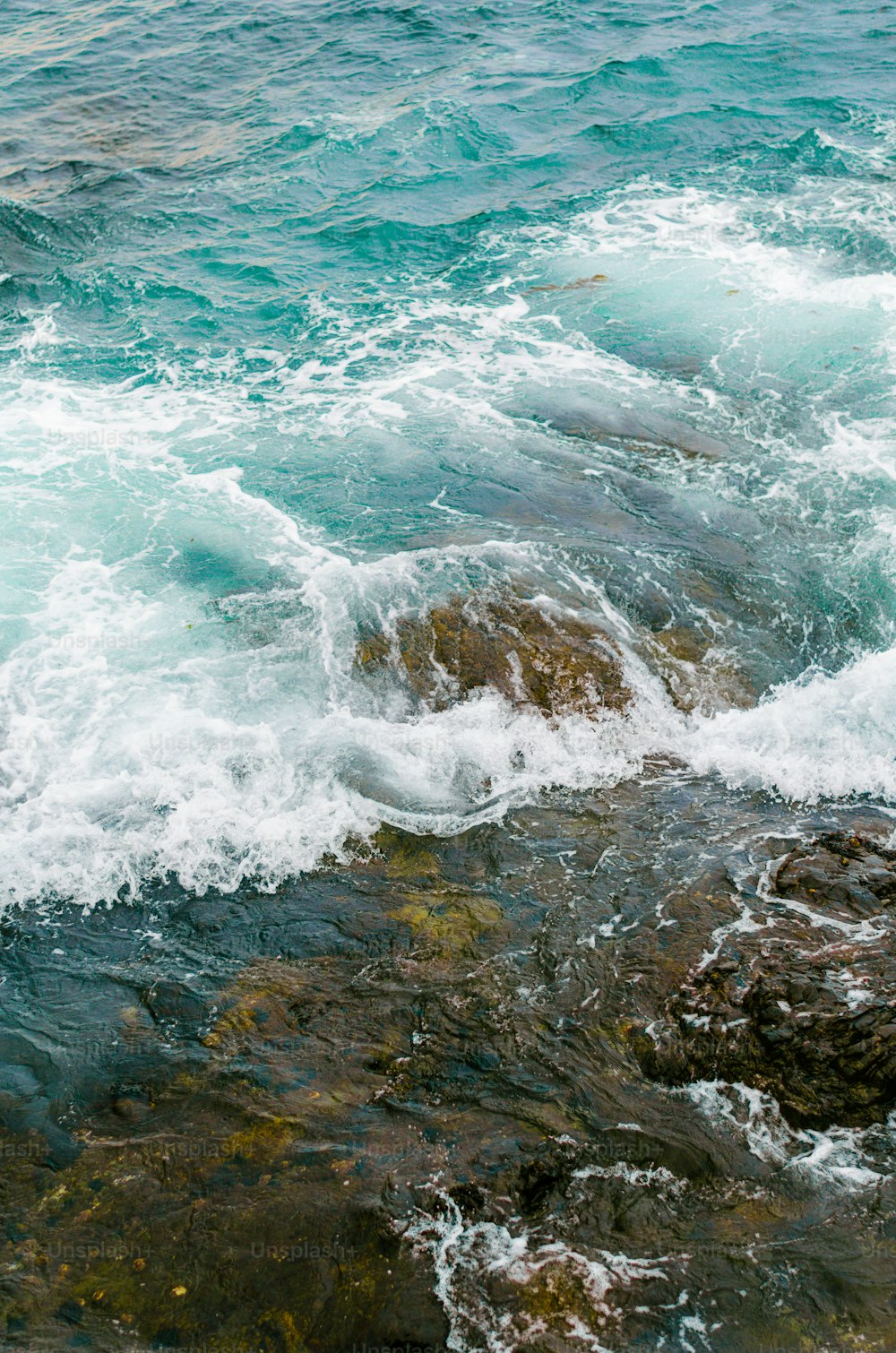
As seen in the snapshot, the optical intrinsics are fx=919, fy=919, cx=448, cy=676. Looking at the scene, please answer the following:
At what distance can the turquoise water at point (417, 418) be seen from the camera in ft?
31.2

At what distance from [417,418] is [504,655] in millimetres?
6029

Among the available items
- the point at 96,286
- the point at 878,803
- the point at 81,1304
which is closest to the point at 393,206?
the point at 96,286

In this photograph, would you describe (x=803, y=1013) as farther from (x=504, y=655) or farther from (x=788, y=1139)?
(x=504, y=655)

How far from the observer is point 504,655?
10422 millimetres

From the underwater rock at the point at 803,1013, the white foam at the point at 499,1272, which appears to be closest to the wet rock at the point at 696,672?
A: the underwater rock at the point at 803,1013

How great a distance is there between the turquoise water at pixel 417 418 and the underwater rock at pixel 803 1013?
1827 millimetres

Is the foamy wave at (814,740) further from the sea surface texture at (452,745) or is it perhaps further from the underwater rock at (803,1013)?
the underwater rock at (803,1013)

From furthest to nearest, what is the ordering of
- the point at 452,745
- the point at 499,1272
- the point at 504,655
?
the point at 504,655
the point at 452,745
the point at 499,1272

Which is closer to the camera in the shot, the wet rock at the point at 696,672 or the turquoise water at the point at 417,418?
the turquoise water at the point at 417,418

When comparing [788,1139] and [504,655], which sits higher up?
[504,655]

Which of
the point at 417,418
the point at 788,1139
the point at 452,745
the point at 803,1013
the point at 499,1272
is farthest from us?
the point at 417,418

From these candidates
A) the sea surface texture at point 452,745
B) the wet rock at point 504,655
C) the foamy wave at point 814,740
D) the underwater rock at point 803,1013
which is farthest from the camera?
the wet rock at point 504,655

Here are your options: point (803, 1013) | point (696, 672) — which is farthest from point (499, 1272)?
point (696, 672)

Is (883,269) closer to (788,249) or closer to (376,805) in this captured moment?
(788,249)
